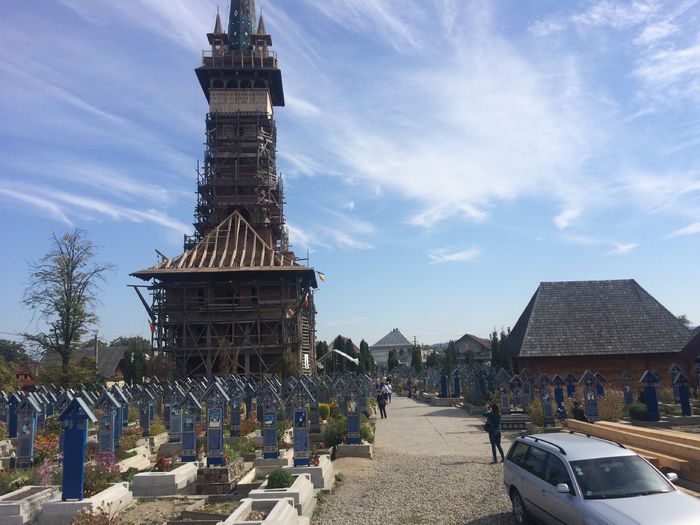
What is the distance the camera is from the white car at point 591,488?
6332 mm

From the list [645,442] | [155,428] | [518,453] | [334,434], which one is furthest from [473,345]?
[518,453]

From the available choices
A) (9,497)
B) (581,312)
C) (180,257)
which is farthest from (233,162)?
(9,497)

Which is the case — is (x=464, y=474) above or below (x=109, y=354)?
below

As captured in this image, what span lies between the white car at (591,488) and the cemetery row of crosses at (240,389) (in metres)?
3.62

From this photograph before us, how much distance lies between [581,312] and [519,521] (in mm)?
27708

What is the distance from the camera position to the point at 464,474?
1265 cm

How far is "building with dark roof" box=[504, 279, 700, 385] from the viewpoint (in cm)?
3111

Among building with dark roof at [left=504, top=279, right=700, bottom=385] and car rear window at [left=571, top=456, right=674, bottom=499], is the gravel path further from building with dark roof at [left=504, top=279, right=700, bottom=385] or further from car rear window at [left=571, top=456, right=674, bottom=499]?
building with dark roof at [left=504, top=279, right=700, bottom=385]

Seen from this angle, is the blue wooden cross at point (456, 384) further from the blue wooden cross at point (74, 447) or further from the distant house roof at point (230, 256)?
the blue wooden cross at point (74, 447)

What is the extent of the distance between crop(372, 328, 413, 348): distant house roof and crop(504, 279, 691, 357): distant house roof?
91339 millimetres

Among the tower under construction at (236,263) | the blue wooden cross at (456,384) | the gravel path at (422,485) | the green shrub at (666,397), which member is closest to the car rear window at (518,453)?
the gravel path at (422,485)

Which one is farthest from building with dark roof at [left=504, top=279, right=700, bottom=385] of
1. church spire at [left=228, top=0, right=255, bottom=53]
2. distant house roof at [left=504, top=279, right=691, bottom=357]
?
church spire at [left=228, top=0, right=255, bottom=53]

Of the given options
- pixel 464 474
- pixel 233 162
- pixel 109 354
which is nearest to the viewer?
pixel 464 474

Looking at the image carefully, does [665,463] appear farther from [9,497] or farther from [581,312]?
[581,312]
